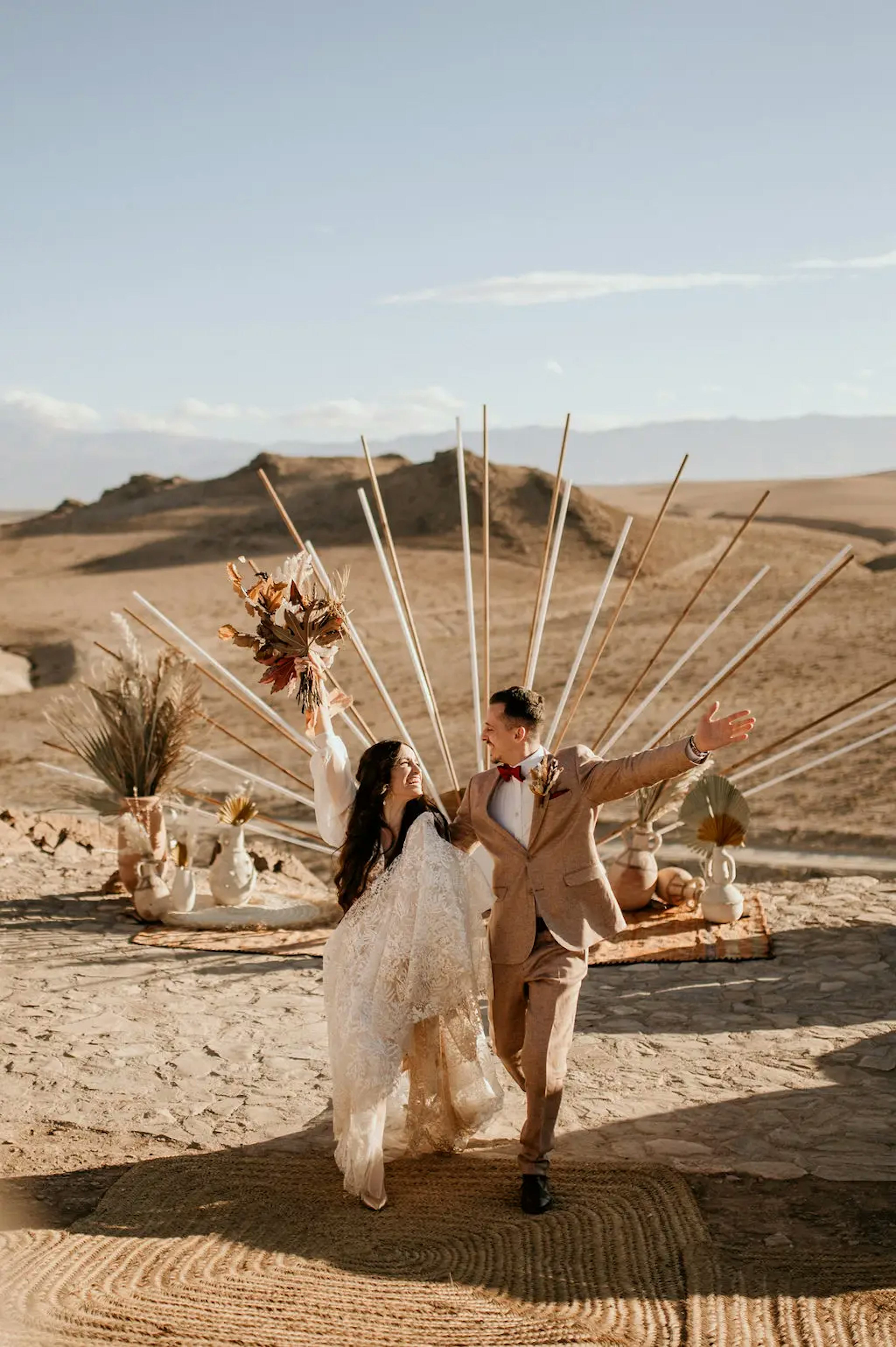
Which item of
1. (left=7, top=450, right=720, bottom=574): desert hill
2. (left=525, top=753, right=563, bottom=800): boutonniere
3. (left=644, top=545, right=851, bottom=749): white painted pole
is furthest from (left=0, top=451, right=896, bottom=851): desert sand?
(left=525, top=753, right=563, bottom=800): boutonniere

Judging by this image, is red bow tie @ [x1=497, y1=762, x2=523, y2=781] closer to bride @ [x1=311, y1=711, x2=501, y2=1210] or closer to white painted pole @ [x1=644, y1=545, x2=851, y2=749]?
bride @ [x1=311, y1=711, x2=501, y2=1210]

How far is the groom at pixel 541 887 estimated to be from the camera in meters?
3.52

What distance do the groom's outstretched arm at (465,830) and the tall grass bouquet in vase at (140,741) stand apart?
10.7 feet

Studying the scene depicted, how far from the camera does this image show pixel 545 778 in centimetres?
354

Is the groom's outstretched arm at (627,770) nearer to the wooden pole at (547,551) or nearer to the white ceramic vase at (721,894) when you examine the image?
the wooden pole at (547,551)

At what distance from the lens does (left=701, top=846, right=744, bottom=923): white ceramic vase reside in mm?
6355

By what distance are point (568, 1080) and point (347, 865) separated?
4.43ft

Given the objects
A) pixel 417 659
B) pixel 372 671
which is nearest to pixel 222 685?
pixel 372 671

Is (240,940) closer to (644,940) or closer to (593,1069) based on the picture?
(644,940)

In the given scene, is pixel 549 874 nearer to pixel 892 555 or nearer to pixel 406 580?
pixel 406 580

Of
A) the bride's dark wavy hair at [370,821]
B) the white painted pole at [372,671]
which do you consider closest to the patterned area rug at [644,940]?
the white painted pole at [372,671]

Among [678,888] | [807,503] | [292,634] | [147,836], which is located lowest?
[678,888]

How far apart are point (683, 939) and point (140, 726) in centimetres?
264

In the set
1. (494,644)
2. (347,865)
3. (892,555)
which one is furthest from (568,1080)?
(892,555)
